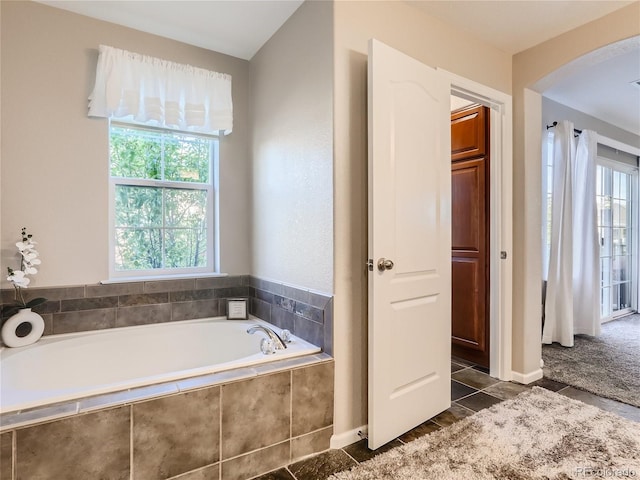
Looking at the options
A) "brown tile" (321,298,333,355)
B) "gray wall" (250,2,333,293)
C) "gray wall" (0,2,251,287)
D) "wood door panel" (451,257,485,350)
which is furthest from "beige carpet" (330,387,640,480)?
"gray wall" (0,2,251,287)

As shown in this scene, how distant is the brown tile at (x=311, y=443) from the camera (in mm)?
1767

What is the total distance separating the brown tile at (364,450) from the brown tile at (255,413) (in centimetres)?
36

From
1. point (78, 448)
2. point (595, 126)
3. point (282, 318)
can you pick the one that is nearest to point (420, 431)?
point (282, 318)

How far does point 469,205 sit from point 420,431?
1815 millimetres

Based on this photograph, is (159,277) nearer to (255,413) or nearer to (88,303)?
(88,303)

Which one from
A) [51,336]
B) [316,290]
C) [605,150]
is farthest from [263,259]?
[605,150]

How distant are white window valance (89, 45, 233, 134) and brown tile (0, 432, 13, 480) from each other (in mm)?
1850

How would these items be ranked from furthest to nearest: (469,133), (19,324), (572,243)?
(572,243) → (469,133) → (19,324)

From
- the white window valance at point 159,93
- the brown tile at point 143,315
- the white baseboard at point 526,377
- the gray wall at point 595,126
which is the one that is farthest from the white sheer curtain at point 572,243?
the brown tile at point 143,315

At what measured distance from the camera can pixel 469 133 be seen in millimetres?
2979

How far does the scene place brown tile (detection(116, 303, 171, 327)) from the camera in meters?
2.40

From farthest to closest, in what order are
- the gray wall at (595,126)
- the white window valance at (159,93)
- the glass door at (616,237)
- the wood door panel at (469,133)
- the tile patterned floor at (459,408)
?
the glass door at (616,237) < the gray wall at (595,126) < the wood door panel at (469,133) < the white window valance at (159,93) < the tile patterned floor at (459,408)

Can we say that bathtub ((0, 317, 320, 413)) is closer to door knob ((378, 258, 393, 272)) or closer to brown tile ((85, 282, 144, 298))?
brown tile ((85, 282, 144, 298))

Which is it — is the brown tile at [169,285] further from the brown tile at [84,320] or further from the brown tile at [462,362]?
the brown tile at [462,362]
